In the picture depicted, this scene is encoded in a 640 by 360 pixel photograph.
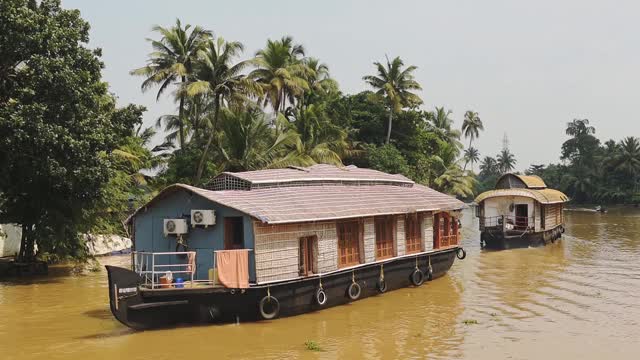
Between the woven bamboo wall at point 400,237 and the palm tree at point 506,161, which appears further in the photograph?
the palm tree at point 506,161

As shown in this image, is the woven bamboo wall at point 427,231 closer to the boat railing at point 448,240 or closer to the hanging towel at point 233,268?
the boat railing at point 448,240

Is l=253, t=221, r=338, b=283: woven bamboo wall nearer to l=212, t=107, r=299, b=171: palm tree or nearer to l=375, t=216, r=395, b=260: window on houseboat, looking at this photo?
l=375, t=216, r=395, b=260: window on houseboat

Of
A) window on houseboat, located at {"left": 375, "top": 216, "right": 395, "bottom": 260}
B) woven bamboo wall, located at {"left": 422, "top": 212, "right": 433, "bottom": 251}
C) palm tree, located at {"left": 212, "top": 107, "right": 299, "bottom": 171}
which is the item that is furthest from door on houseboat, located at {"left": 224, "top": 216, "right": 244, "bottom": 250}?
palm tree, located at {"left": 212, "top": 107, "right": 299, "bottom": 171}

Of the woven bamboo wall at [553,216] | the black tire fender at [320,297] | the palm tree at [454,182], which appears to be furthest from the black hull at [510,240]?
the palm tree at [454,182]

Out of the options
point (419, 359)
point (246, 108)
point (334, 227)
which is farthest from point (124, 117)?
point (419, 359)

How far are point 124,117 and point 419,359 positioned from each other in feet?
45.8

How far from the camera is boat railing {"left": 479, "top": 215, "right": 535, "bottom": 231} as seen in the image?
3006cm

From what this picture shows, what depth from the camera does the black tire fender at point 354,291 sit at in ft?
51.1

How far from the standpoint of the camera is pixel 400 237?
1800 centimetres

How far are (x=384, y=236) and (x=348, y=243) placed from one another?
72.5 inches

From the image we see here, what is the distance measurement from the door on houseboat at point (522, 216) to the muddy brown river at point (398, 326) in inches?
360

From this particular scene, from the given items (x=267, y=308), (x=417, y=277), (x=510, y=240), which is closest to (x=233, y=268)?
(x=267, y=308)

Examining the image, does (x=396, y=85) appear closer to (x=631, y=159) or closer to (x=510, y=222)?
(x=510, y=222)

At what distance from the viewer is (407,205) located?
59.5 ft
